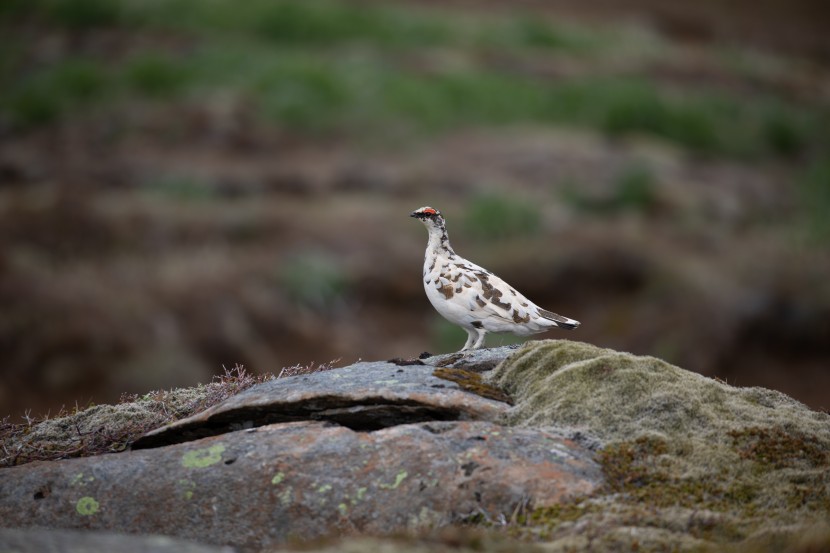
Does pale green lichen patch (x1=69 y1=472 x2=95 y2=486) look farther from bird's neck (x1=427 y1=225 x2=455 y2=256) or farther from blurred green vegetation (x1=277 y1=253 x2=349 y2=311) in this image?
blurred green vegetation (x1=277 y1=253 x2=349 y2=311)

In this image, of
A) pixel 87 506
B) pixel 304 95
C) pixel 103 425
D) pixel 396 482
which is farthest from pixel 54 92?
pixel 396 482

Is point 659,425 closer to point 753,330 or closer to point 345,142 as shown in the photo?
point 753,330

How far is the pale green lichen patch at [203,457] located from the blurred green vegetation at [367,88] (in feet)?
139

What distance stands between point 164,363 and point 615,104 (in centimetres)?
3357

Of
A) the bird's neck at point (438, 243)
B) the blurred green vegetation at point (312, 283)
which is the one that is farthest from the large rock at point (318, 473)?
the blurred green vegetation at point (312, 283)

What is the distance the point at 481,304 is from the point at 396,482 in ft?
8.64

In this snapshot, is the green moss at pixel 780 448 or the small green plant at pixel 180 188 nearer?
the green moss at pixel 780 448

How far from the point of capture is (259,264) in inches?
1313


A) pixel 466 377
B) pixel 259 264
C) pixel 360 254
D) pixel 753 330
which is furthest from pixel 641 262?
pixel 466 377

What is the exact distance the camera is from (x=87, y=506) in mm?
7793

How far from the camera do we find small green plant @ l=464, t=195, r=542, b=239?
3597cm

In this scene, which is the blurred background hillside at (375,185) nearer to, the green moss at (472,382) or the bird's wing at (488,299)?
the bird's wing at (488,299)

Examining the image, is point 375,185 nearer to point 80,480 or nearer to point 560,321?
point 560,321

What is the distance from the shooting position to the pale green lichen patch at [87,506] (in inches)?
306
